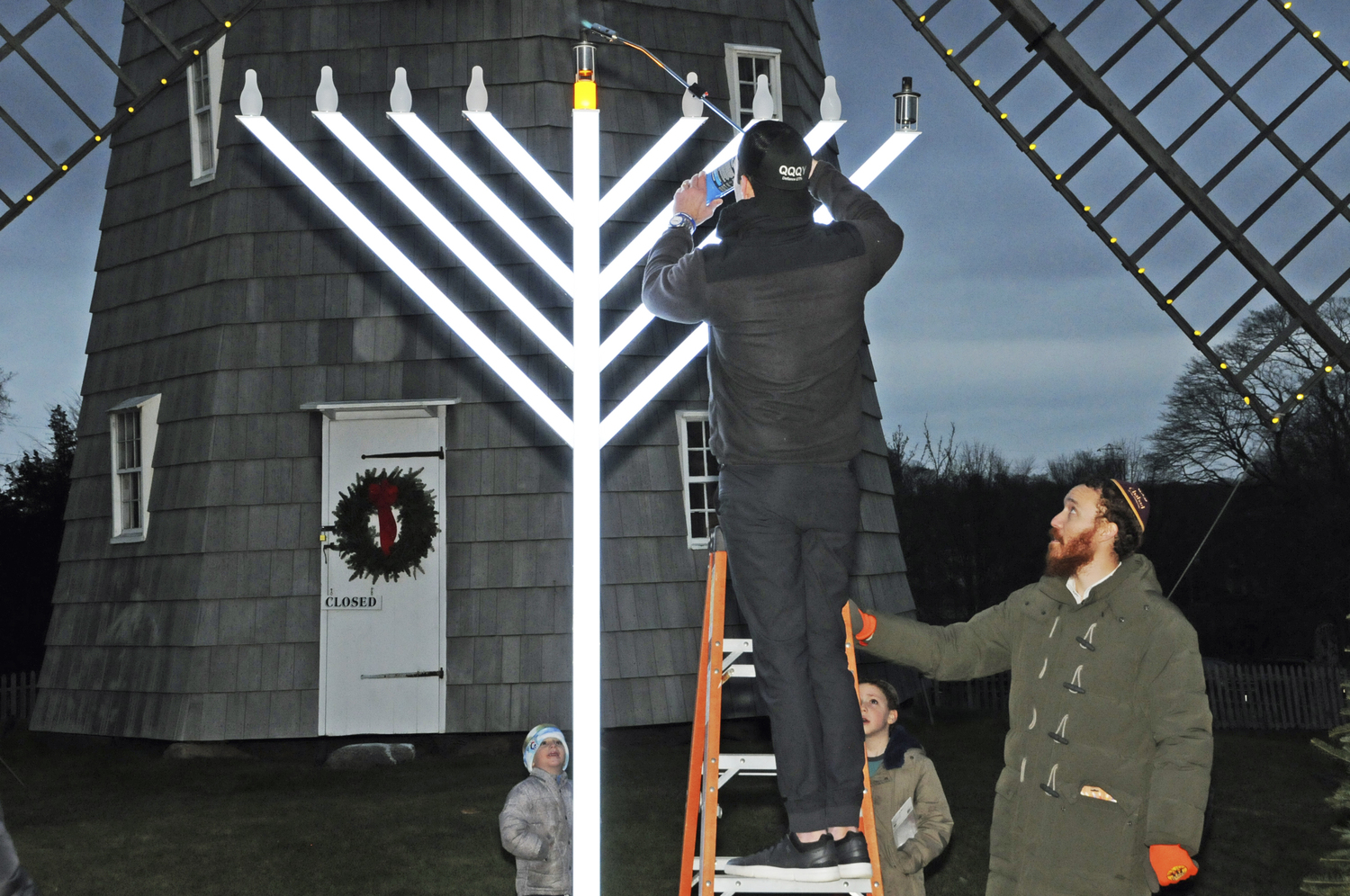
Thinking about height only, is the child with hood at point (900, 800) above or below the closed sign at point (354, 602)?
below

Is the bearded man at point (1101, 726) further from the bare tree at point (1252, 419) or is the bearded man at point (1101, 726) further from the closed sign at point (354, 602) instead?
the bare tree at point (1252, 419)

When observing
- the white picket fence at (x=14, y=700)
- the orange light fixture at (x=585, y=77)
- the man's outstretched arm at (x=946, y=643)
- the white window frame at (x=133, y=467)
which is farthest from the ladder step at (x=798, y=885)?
the white picket fence at (x=14, y=700)

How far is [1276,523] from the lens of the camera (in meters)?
26.3

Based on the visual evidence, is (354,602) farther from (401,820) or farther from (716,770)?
(716,770)

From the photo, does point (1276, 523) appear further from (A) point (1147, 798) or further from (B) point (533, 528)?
(A) point (1147, 798)

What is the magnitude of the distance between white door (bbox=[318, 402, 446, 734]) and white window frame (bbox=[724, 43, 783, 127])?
3.92 metres

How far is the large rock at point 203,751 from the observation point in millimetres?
10330

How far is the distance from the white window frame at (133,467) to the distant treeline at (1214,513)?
18.1 m

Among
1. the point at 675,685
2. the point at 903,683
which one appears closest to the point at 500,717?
the point at 675,685

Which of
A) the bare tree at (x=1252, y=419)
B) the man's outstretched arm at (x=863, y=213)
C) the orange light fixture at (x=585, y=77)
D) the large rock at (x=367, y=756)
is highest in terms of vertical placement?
the bare tree at (x=1252, y=419)

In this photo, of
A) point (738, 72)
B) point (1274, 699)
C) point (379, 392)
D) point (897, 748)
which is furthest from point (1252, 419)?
point (897, 748)

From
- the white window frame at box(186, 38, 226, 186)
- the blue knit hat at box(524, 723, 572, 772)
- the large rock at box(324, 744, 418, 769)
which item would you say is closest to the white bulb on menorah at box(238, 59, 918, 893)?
the blue knit hat at box(524, 723, 572, 772)

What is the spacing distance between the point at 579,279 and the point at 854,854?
1.78 m

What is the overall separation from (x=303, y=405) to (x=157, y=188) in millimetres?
3051
